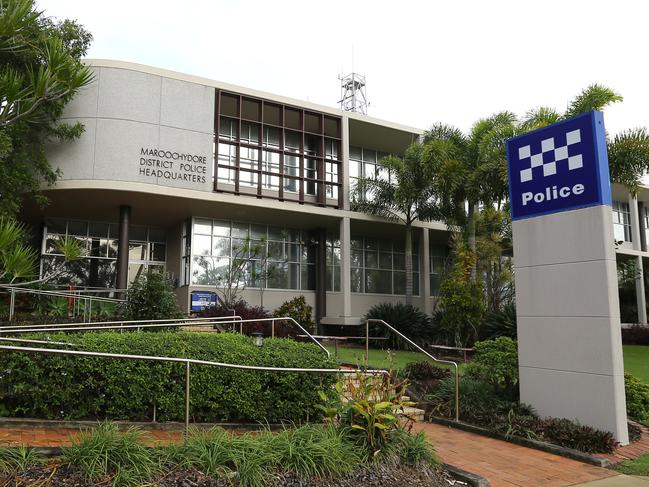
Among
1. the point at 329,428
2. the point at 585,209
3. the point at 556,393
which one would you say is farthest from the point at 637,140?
the point at 329,428

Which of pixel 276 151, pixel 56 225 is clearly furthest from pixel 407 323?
pixel 56 225

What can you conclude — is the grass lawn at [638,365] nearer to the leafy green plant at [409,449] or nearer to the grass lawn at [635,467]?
the grass lawn at [635,467]

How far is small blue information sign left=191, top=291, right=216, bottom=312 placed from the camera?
19578 mm

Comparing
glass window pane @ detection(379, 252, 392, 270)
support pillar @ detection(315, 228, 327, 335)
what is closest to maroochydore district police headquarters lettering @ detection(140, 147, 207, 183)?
support pillar @ detection(315, 228, 327, 335)

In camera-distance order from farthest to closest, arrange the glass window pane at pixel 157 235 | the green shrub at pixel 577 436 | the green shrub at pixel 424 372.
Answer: the glass window pane at pixel 157 235 < the green shrub at pixel 424 372 < the green shrub at pixel 577 436

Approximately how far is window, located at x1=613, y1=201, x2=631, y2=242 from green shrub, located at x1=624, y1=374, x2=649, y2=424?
28.8 metres

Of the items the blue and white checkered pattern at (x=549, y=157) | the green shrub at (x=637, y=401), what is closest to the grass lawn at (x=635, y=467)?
the green shrub at (x=637, y=401)

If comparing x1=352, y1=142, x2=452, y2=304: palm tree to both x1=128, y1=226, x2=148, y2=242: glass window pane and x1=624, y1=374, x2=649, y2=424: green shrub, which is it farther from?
x1=624, y1=374, x2=649, y2=424: green shrub

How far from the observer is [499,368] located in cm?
854

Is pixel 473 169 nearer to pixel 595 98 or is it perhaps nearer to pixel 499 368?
pixel 595 98

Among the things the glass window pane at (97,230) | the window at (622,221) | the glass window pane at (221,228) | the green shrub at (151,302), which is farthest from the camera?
the window at (622,221)

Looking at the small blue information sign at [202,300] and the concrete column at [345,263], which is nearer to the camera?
the small blue information sign at [202,300]

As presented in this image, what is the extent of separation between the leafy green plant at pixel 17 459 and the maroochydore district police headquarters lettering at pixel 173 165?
48.1ft

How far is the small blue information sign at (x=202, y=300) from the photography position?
64.2ft
